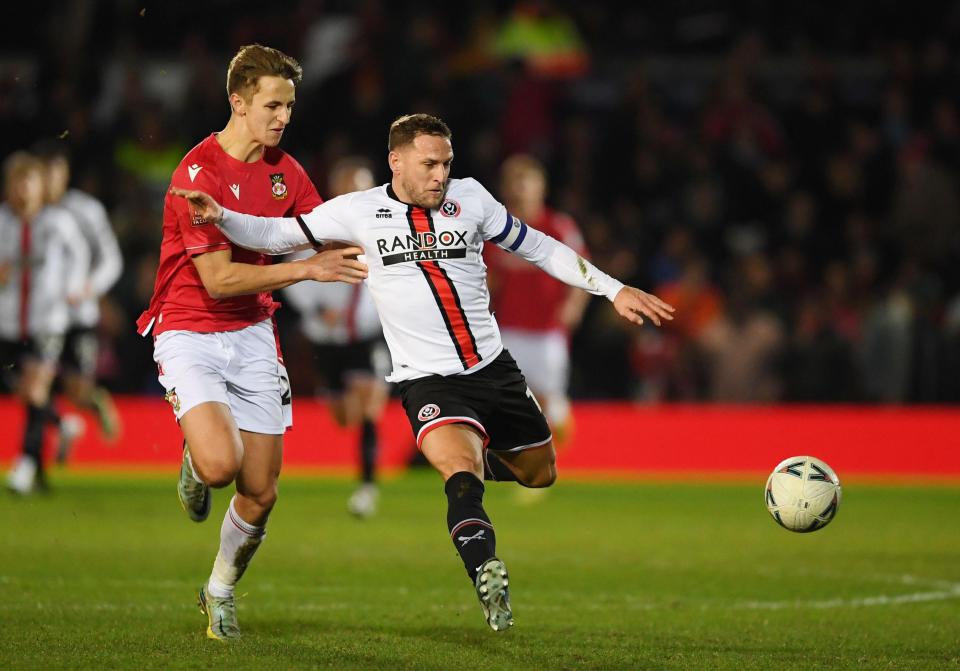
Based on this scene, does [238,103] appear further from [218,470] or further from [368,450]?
[368,450]

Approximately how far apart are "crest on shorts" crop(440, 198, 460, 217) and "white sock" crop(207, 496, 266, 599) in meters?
1.53

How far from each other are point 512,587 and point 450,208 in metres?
2.32

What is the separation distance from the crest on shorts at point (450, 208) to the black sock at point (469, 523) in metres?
1.14

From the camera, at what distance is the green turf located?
5.74m

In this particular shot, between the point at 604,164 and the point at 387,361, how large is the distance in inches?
231

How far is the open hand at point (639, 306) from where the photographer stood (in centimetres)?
610

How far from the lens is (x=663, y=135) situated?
1733cm

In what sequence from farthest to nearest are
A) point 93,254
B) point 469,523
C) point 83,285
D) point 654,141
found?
point 654,141 → point 93,254 → point 83,285 → point 469,523

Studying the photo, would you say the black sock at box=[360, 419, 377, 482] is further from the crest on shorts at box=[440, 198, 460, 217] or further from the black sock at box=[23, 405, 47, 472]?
the crest on shorts at box=[440, 198, 460, 217]

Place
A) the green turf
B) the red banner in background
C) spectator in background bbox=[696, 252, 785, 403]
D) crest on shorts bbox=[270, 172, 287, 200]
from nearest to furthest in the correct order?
1. the green turf
2. crest on shorts bbox=[270, 172, 287, 200]
3. the red banner in background
4. spectator in background bbox=[696, 252, 785, 403]

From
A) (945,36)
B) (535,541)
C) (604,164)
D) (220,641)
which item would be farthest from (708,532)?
(945,36)

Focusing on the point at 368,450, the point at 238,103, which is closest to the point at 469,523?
the point at 238,103

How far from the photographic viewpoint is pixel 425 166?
20.5 ft

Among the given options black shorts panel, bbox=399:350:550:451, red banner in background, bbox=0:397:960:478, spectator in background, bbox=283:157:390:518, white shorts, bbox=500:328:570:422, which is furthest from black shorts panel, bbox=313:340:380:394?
black shorts panel, bbox=399:350:550:451
